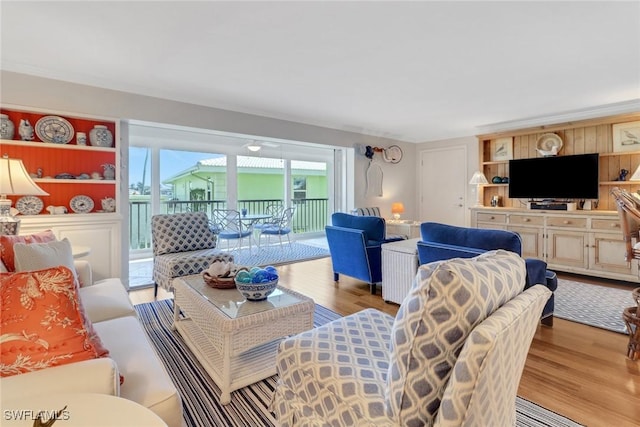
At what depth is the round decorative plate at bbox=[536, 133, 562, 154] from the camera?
4.87 m

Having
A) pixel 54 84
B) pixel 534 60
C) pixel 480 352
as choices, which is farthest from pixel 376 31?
pixel 54 84

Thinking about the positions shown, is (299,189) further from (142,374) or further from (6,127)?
(142,374)

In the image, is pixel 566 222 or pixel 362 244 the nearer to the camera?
pixel 362 244

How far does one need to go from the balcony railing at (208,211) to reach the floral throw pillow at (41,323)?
191 inches

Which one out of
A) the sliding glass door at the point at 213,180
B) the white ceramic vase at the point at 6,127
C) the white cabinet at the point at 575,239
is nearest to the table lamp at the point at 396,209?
the white cabinet at the point at 575,239

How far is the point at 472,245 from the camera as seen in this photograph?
2400 millimetres

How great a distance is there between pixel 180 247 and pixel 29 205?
4.61 ft

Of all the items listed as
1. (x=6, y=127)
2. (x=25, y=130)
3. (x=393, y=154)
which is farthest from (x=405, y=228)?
(x=6, y=127)

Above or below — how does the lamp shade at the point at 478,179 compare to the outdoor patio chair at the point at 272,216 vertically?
above

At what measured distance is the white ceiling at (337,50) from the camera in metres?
2.05

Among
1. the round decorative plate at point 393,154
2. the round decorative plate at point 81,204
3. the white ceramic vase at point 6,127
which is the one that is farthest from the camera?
the round decorative plate at point 393,154

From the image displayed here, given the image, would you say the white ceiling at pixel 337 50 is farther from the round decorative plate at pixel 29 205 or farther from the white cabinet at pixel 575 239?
the white cabinet at pixel 575 239

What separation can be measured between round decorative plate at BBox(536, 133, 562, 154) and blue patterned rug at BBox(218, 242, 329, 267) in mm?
3882

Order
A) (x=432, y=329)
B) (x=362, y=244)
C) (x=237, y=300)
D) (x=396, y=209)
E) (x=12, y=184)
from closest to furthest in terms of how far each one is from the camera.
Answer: (x=432, y=329) < (x=237, y=300) < (x=12, y=184) < (x=362, y=244) < (x=396, y=209)
